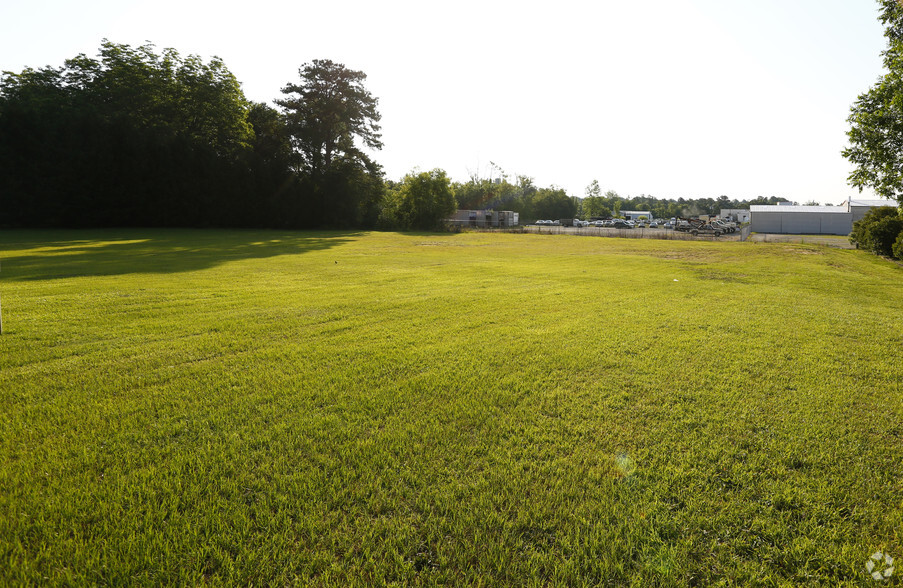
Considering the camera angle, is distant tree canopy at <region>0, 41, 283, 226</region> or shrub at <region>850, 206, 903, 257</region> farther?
distant tree canopy at <region>0, 41, 283, 226</region>

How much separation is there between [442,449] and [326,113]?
4520 cm

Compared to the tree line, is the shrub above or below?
below

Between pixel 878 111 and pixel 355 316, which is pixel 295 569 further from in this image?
pixel 878 111

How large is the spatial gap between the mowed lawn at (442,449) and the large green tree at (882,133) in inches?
437

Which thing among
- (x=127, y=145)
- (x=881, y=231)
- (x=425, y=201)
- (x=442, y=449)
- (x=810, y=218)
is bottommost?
(x=442, y=449)

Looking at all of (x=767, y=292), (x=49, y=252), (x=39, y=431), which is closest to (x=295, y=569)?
(x=39, y=431)

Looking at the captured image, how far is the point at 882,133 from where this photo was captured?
13.8 m

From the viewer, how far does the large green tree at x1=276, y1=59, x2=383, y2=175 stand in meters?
41.8

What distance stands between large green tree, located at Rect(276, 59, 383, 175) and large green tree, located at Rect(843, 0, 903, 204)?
38727 millimetres

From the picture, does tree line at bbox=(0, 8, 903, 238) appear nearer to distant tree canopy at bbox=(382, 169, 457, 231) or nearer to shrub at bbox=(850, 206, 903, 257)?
distant tree canopy at bbox=(382, 169, 457, 231)

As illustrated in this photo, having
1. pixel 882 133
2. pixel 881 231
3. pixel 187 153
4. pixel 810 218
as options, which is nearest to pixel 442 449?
pixel 882 133

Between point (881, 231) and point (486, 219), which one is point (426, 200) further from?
point (881, 231)

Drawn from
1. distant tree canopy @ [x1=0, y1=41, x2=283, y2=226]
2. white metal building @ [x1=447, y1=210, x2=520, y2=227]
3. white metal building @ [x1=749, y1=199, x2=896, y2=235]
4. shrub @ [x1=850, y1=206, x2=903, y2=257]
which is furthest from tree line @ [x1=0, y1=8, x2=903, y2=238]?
white metal building @ [x1=749, y1=199, x2=896, y2=235]

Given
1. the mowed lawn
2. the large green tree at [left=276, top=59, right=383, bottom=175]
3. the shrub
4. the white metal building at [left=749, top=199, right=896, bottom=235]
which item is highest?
the large green tree at [left=276, top=59, right=383, bottom=175]
